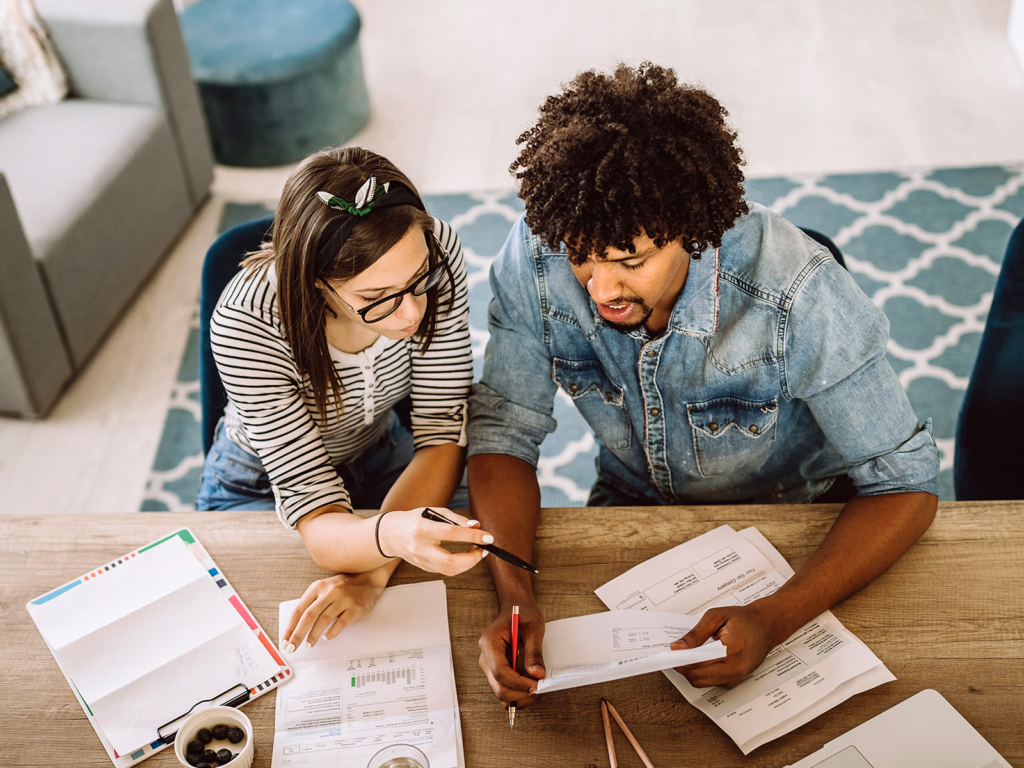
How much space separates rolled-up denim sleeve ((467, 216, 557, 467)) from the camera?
1.40 metres

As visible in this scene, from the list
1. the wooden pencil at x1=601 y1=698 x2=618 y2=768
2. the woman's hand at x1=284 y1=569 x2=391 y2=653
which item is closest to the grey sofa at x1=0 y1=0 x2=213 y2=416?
the woman's hand at x1=284 y1=569 x2=391 y2=653

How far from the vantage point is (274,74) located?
3213mm

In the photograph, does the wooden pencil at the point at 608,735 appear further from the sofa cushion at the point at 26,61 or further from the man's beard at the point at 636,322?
the sofa cushion at the point at 26,61

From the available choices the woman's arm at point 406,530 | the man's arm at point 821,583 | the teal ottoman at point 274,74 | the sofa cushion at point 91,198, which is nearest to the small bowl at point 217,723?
the woman's arm at point 406,530

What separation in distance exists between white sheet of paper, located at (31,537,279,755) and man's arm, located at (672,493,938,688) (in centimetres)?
55

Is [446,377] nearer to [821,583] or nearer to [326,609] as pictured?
[326,609]

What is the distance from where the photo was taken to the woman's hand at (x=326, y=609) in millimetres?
1172

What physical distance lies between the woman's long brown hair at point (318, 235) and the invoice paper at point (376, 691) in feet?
1.27

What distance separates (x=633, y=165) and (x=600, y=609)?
56 centimetres

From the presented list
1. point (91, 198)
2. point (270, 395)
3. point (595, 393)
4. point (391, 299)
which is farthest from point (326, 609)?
point (91, 198)

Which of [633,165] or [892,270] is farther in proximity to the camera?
[892,270]

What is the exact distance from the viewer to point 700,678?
42.7 inches

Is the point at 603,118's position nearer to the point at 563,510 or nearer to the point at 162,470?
the point at 563,510

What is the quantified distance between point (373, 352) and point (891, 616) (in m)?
0.82
